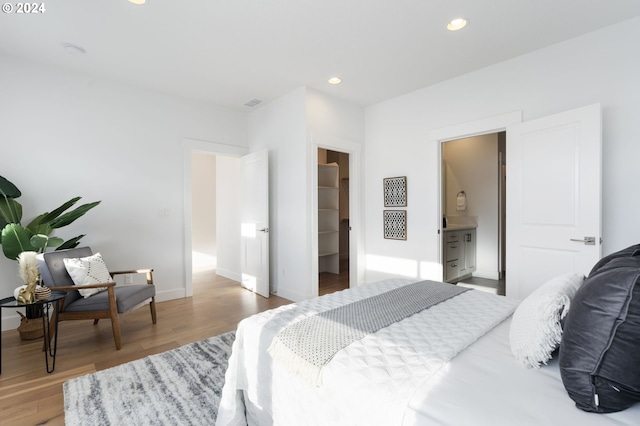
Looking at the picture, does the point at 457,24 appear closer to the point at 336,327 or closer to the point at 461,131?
the point at 461,131

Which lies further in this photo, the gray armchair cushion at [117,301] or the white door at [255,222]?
the white door at [255,222]

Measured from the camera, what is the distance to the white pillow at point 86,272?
277cm

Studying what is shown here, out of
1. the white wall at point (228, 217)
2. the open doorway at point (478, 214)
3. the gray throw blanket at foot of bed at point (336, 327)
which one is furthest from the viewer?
the white wall at point (228, 217)

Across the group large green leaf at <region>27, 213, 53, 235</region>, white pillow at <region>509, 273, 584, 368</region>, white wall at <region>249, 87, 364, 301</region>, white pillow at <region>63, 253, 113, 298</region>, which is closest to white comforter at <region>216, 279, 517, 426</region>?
white pillow at <region>509, 273, 584, 368</region>

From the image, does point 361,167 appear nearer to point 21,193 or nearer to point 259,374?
point 259,374

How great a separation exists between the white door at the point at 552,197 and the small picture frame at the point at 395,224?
1284 millimetres

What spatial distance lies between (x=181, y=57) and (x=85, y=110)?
56.9 inches

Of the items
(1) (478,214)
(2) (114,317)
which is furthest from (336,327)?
(1) (478,214)

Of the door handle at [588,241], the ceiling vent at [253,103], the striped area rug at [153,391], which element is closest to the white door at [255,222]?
the ceiling vent at [253,103]

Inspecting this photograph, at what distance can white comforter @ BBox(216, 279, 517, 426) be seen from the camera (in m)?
1.02

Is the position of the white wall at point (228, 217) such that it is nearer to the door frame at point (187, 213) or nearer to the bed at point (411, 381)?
the door frame at point (187, 213)

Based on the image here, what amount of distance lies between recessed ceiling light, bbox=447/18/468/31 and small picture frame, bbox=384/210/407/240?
2168 mm

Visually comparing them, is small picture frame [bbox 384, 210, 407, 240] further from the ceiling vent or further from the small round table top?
the small round table top

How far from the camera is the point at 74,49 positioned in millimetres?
2955
